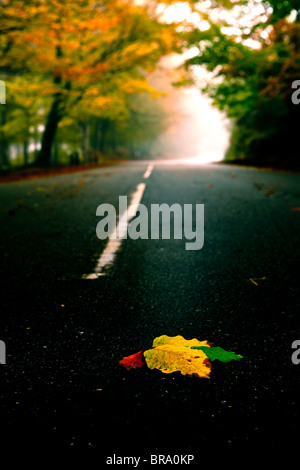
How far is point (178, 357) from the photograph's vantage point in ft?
5.24

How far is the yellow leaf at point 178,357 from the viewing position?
5.02ft

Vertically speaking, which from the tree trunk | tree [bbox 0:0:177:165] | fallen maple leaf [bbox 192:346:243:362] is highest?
tree [bbox 0:0:177:165]

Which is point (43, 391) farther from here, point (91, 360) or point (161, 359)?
point (161, 359)

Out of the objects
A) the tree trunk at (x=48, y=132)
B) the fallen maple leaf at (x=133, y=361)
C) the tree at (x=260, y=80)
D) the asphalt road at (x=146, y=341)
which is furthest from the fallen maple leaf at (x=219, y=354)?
the tree trunk at (x=48, y=132)

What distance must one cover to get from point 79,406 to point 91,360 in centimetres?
29

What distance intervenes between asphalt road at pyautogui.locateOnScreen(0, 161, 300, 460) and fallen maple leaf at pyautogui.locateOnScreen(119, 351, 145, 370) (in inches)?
1.4

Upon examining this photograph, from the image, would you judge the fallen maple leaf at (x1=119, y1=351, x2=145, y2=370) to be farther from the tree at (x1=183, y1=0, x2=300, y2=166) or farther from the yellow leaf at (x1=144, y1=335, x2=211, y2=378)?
the tree at (x1=183, y1=0, x2=300, y2=166)

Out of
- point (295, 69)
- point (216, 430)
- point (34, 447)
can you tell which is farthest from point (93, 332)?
point (295, 69)

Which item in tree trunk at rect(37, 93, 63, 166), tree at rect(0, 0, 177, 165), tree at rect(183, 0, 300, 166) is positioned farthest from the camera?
tree trunk at rect(37, 93, 63, 166)

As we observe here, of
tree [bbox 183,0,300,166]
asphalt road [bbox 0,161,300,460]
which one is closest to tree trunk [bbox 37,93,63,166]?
tree [bbox 183,0,300,166]

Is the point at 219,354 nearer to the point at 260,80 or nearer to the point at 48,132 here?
the point at 260,80

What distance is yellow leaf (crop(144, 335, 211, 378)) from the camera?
153 cm

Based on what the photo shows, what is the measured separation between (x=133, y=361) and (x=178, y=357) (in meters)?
0.21

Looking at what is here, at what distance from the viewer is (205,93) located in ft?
56.6
